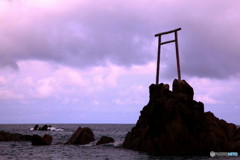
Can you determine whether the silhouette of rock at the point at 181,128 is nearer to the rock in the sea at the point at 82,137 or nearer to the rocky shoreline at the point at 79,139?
the rocky shoreline at the point at 79,139

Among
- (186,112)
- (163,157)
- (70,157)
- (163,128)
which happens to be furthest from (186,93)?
(70,157)

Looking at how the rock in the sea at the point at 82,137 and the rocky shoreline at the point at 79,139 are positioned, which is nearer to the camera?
the rocky shoreline at the point at 79,139

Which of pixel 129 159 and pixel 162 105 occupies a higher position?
pixel 162 105

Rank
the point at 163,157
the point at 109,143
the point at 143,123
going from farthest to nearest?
the point at 109,143
the point at 143,123
the point at 163,157

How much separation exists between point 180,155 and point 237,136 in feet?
26.5

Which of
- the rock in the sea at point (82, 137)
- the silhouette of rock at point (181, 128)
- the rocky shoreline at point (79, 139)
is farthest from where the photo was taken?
the rock in the sea at point (82, 137)

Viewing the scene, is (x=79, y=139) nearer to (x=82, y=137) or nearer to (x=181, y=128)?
(x=82, y=137)

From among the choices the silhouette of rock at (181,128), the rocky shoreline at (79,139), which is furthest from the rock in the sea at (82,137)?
the silhouette of rock at (181,128)

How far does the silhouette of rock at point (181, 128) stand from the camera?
38875mm

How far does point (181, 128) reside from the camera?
A: 38812 mm

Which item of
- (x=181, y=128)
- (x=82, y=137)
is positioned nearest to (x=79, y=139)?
(x=82, y=137)

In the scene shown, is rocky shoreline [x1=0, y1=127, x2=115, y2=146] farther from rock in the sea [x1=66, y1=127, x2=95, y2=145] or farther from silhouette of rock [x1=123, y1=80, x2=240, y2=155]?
silhouette of rock [x1=123, y1=80, x2=240, y2=155]

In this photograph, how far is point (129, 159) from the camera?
36688 millimetres

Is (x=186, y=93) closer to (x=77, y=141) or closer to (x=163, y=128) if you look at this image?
(x=163, y=128)
